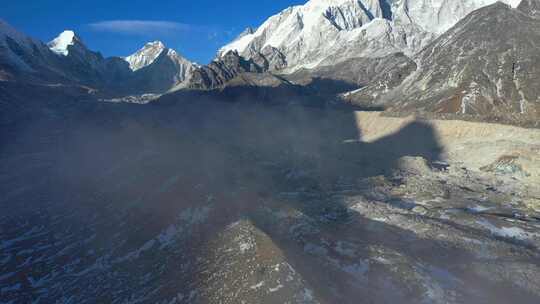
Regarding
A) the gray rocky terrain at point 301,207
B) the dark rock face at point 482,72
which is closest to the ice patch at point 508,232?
the gray rocky terrain at point 301,207

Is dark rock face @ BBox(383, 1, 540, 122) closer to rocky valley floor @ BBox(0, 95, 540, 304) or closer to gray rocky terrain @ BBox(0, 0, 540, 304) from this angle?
gray rocky terrain @ BBox(0, 0, 540, 304)

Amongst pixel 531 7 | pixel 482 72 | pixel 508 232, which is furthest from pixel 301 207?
pixel 531 7

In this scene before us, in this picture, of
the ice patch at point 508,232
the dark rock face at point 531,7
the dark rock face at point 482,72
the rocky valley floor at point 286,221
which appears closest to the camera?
the rocky valley floor at point 286,221

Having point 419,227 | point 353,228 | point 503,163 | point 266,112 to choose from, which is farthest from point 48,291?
point 266,112

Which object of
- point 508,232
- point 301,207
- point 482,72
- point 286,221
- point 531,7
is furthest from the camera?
point 531,7

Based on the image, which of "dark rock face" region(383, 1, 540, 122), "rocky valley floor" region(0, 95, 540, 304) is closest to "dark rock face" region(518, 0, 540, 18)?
"dark rock face" region(383, 1, 540, 122)

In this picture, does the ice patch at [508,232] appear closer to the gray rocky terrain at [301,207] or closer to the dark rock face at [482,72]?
the gray rocky terrain at [301,207]

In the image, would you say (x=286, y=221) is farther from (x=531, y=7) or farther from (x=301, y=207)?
(x=531, y=7)
